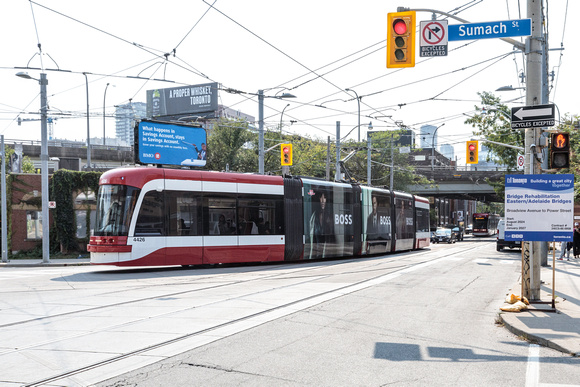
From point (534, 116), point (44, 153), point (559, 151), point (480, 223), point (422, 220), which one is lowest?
point (480, 223)

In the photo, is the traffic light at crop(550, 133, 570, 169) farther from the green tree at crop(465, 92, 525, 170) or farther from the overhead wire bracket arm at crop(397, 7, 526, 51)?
the green tree at crop(465, 92, 525, 170)

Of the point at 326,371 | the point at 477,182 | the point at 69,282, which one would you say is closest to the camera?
the point at 326,371

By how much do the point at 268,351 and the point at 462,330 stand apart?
11.7 feet

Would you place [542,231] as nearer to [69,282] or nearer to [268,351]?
[268,351]

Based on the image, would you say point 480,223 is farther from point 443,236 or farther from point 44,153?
point 44,153

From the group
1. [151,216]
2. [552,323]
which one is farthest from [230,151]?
[552,323]

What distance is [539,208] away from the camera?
412 inches

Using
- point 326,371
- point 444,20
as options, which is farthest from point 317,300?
point 444,20

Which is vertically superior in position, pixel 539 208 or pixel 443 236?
pixel 539 208

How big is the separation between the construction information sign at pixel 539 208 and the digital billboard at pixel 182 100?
77.5 m

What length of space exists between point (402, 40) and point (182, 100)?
82.7 metres

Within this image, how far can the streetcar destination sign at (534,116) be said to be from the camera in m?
10.7

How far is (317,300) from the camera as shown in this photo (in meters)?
11.7

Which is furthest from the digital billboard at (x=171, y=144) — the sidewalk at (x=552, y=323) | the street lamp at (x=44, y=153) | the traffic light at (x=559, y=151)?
the traffic light at (x=559, y=151)
